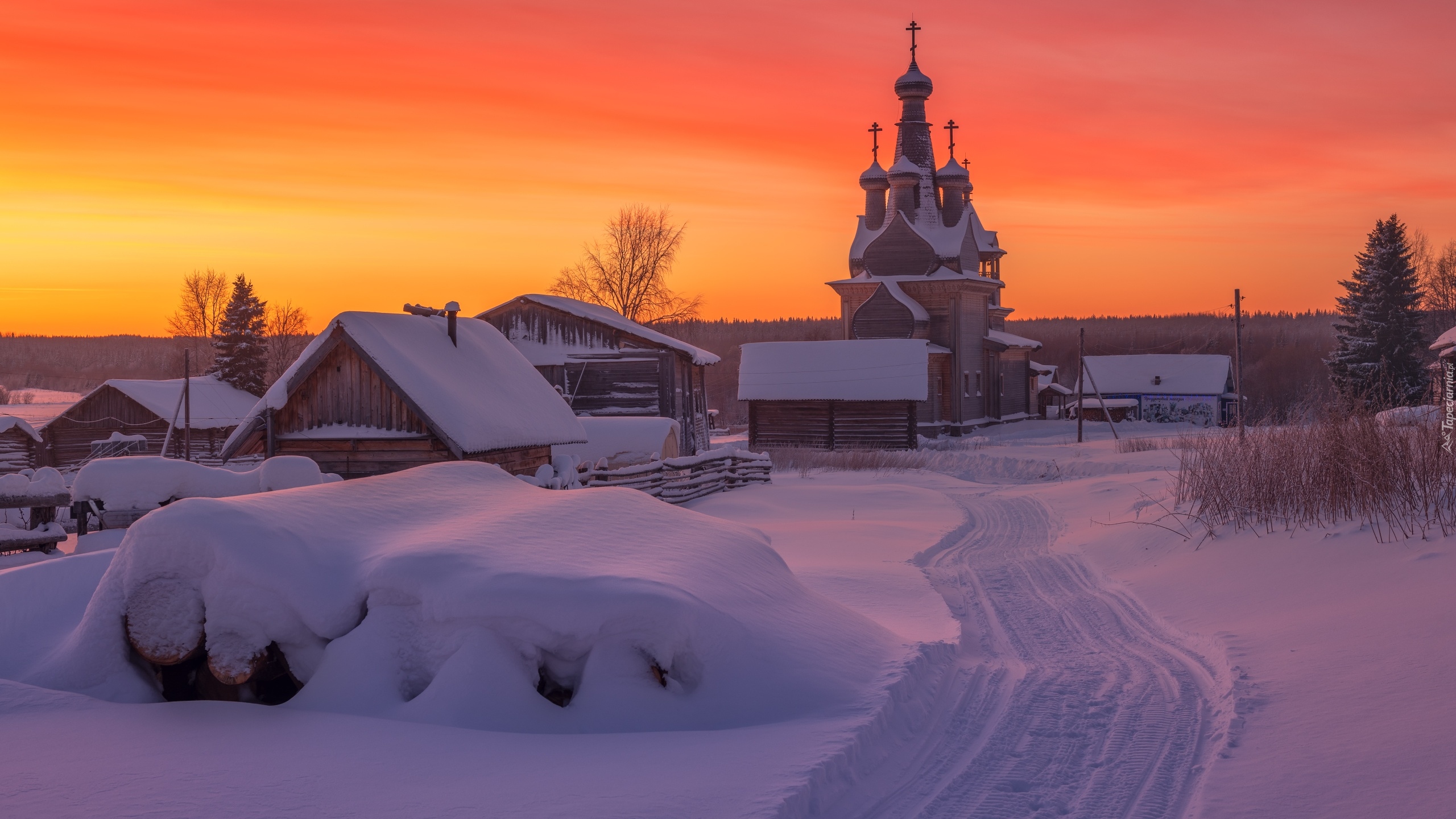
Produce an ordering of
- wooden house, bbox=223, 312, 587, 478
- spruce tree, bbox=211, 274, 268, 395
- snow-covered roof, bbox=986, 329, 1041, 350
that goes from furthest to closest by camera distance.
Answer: snow-covered roof, bbox=986, 329, 1041, 350 < spruce tree, bbox=211, 274, 268, 395 < wooden house, bbox=223, 312, 587, 478

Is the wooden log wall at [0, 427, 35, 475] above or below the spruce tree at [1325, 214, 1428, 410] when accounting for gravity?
below

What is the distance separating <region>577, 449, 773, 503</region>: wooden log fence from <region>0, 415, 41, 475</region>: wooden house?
2987cm

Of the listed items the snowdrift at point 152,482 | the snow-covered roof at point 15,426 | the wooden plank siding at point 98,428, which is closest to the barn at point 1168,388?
the wooden plank siding at point 98,428

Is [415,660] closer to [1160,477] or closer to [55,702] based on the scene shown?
[55,702]

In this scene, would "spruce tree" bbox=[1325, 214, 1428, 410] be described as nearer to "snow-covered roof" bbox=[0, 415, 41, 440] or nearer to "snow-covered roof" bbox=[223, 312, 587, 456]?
"snow-covered roof" bbox=[223, 312, 587, 456]

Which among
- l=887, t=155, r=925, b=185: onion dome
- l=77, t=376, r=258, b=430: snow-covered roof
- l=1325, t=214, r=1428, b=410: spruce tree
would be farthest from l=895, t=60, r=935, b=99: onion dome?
l=77, t=376, r=258, b=430: snow-covered roof

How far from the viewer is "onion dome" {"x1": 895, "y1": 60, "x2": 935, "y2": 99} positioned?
170ft

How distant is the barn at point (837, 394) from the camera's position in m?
40.2

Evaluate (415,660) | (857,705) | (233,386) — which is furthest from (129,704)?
(233,386)

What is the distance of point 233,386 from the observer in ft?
151

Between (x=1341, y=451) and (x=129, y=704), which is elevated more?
(x=1341, y=451)

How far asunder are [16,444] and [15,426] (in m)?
0.78

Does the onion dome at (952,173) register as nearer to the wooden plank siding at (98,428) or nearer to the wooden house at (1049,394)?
the wooden house at (1049,394)

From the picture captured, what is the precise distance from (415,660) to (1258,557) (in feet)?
31.2
